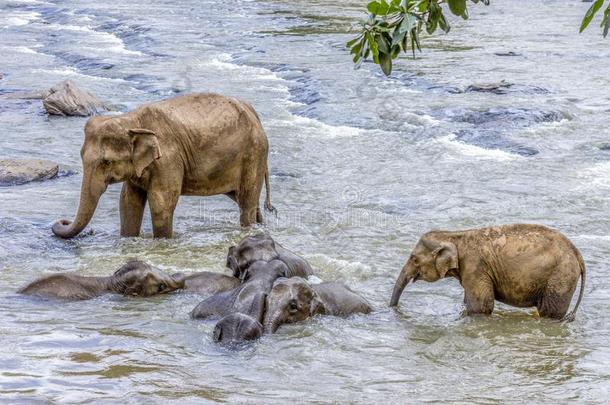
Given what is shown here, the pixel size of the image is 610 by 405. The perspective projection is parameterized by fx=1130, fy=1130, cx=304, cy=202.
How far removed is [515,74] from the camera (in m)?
20.5

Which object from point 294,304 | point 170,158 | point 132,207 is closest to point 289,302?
point 294,304

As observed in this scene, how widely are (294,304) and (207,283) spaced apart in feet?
3.91

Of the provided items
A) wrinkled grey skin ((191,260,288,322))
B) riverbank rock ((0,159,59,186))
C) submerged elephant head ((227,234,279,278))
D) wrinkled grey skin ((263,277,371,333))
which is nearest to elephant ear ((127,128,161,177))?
submerged elephant head ((227,234,279,278))

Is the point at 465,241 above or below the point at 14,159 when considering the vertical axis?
above

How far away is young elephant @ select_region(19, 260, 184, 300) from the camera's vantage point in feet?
27.6

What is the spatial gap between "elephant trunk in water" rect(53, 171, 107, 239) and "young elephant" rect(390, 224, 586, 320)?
310cm

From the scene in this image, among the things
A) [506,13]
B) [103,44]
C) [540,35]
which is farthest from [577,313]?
[506,13]

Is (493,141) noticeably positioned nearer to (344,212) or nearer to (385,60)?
(344,212)

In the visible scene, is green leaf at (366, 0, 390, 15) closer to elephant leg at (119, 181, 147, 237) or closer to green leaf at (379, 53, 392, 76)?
green leaf at (379, 53, 392, 76)

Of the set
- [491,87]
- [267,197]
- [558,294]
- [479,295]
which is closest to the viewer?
[558,294]

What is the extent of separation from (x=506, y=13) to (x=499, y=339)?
2403 cm

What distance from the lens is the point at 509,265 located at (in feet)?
26.9

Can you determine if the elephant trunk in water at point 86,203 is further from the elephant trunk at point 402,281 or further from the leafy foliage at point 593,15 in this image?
the leafy foliage at point 593,15

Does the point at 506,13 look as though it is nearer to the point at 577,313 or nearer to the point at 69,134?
the point at 69,134
